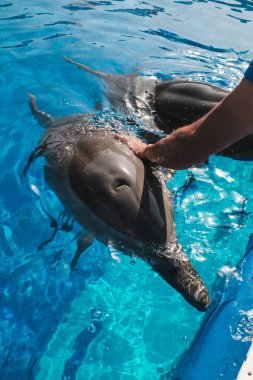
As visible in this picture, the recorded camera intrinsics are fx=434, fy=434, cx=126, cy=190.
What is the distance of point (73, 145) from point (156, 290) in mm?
1695

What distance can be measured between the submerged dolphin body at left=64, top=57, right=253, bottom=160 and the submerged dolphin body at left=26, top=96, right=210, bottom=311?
141cm

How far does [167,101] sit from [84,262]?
7.69 feet

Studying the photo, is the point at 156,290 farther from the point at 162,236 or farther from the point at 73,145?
the point at 73,145

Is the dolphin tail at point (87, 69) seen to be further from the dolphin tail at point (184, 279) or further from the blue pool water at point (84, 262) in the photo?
the dolphin tail at point (184, 279)

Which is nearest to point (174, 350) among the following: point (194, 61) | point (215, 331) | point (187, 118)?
point (215, 331)

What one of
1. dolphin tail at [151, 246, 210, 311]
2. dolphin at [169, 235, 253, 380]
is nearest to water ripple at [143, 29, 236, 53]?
dolphin at [169, 235, 253, 380]

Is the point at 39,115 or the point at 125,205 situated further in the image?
the point at 39,115

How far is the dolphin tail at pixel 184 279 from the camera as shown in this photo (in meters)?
3.66

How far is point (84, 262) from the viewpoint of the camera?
4562 mm

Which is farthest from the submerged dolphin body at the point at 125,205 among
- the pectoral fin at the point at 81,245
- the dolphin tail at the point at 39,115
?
the dolphin tail at the point at 39,115

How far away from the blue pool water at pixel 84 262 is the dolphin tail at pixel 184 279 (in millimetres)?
520

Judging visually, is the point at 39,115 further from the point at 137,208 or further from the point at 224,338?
the point at 224,338

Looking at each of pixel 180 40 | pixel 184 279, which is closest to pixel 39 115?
pixel 184 279

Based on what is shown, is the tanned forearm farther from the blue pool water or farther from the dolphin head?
the blue pool water
